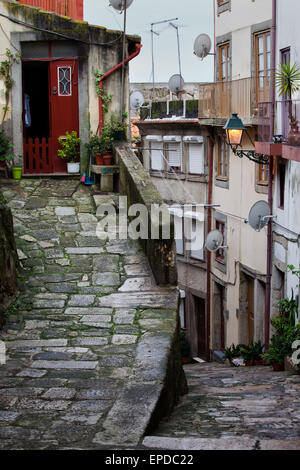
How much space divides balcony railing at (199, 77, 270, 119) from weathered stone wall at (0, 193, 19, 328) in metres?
8.93

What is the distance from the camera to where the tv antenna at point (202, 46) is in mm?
21922

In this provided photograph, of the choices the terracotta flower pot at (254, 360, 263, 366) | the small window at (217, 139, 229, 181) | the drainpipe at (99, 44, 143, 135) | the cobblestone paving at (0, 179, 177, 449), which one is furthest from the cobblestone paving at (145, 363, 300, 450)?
the small window at (217, 139, 229, 181)

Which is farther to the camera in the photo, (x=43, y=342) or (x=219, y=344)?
(x=219, y=344)

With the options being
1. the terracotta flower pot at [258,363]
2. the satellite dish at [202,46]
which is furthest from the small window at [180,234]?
the terracotta flower pot at [258,363]

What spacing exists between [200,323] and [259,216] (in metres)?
9.44

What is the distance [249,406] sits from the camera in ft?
26.5

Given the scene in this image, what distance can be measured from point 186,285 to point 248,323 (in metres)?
5.75

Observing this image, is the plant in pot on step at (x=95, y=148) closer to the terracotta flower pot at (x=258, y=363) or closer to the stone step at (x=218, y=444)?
the terracotta flower pot at (x=258, y=363)

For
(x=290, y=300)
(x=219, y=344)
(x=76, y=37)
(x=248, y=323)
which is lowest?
(x=219, y=344)

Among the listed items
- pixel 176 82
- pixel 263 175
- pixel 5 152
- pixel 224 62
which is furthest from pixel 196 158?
pixel 5 152

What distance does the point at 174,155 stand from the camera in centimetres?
2597

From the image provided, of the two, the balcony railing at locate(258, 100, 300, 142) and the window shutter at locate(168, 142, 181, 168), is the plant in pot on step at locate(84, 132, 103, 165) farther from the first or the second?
the window shutter at locate(168, 142, 181, 168)

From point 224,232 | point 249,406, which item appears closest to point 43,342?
point 249,406
